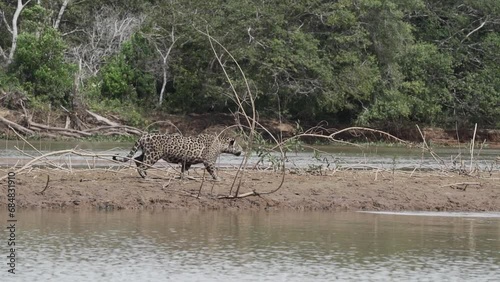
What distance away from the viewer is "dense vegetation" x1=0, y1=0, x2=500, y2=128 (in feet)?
128

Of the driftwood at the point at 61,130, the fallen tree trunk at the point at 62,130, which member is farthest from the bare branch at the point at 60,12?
the fallen tree trunk at the point at 62,130

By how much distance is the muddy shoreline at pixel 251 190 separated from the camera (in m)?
16.7

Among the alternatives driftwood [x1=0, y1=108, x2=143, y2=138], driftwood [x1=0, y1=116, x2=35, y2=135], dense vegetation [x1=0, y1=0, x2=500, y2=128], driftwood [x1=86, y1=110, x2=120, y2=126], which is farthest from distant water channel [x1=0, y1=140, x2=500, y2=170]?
dense vegetation [x1=0, y1=0, x2=500, y2=128]

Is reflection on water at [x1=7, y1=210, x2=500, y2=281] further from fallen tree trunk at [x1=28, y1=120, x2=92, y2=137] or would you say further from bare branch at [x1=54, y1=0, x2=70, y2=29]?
bare branch at [x1=54, y1=0, x2=70, y2=29]

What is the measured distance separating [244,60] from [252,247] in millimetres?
27011

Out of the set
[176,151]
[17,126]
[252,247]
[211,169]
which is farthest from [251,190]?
[17,126]

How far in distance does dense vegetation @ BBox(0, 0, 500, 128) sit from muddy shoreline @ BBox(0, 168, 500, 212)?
1948 centimetres

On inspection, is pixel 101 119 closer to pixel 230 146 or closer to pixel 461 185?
pixel 230 146

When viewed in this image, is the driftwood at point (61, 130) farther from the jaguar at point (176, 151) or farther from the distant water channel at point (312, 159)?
the jaguar at point (176, 151)

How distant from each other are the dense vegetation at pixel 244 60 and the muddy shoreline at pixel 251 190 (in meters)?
19.5

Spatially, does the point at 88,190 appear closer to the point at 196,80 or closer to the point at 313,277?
the point at 313,277

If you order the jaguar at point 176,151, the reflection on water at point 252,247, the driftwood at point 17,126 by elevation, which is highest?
the driftwood at point 17,126

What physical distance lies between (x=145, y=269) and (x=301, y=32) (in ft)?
96.7

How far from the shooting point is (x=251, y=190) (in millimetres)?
17656
